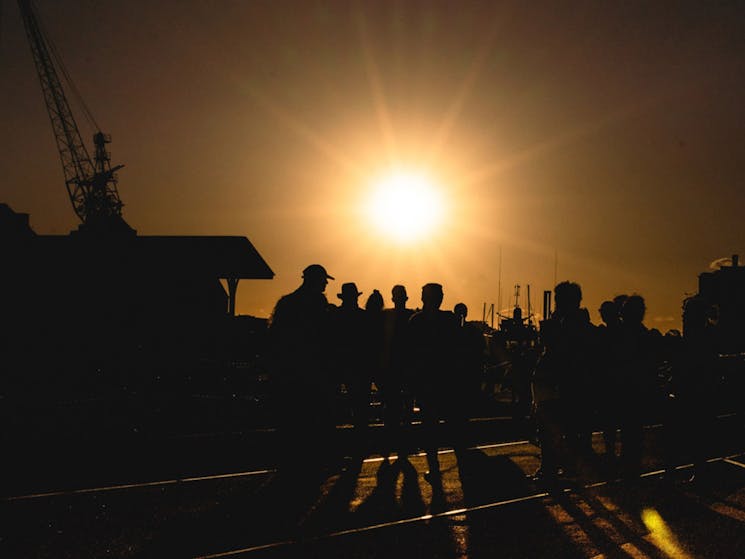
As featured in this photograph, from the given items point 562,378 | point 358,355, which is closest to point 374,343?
point 358,355

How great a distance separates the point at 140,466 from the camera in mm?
8141

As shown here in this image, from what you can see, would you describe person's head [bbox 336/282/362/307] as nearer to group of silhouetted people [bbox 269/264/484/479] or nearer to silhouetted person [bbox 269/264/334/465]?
group of silhouetted people [bbox 269/264/484/479]

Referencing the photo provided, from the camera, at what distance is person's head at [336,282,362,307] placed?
30.1 feet

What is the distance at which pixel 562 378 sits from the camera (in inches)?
294

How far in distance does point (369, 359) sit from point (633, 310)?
3.18 m

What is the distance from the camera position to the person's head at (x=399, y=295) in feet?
31.1

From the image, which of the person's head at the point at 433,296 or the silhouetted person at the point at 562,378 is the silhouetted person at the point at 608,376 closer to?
the silhouetted person at the point at 562,378

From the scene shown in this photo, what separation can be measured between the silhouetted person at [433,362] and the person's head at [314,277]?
4.77ft

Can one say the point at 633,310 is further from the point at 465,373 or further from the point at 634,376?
the point at 465,373

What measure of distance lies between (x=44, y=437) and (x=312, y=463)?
17.8 ft

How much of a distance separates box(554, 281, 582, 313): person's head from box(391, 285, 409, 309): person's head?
8.05 feet

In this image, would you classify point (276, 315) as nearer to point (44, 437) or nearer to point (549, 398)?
point (549, 398)

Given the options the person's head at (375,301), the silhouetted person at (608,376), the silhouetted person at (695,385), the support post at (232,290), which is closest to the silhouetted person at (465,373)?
the silhouetted person at (608,376)

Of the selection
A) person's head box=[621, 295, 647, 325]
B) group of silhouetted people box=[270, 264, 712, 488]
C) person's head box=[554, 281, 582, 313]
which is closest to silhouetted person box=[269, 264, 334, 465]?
group of silhouetted people box=[270, 264, 712, 488]
